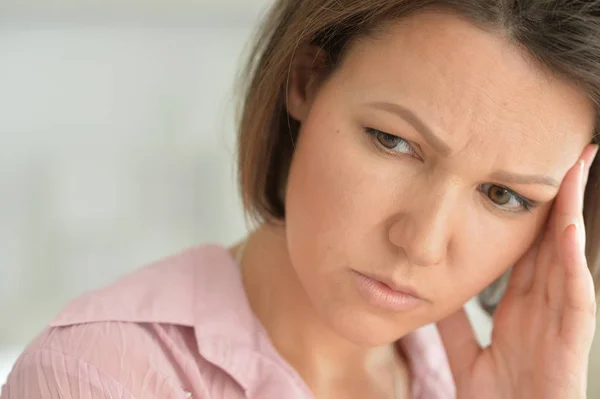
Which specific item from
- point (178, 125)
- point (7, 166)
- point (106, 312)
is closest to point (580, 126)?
point (106, 312)

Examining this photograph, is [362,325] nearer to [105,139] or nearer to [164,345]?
[164,345]

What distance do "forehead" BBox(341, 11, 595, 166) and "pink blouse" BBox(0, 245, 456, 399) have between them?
0.36m

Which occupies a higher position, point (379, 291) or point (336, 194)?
point (336, 194)

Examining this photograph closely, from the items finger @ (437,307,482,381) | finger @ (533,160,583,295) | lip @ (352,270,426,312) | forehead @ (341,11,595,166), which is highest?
forehead @ (341,11,595,166)

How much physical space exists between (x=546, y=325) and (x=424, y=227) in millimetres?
301

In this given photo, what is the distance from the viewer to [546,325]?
93 cm

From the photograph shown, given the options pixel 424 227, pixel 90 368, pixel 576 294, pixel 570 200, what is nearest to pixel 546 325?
pixel 576 294

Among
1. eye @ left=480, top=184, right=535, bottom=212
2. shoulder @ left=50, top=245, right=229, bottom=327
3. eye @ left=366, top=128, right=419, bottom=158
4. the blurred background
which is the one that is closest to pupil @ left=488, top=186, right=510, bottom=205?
Result: eye @ left=480, top=184, right=535, bottom=212

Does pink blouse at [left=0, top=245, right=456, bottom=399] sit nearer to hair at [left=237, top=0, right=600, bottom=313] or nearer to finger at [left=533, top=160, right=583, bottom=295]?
hair at [left=237, top=0, right=600, bottom=313]

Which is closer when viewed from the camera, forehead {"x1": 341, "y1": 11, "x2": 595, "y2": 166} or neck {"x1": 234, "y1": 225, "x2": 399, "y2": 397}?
forehead {"x1": 341, "y1": 11, "x2": 595, "y2": 166}

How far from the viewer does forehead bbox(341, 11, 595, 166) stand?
0.73 metres

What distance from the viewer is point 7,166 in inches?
56.1

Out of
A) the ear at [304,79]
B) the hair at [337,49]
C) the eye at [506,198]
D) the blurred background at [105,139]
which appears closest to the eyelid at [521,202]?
the eye at [506,198]

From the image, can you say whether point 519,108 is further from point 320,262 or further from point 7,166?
point 7,166
